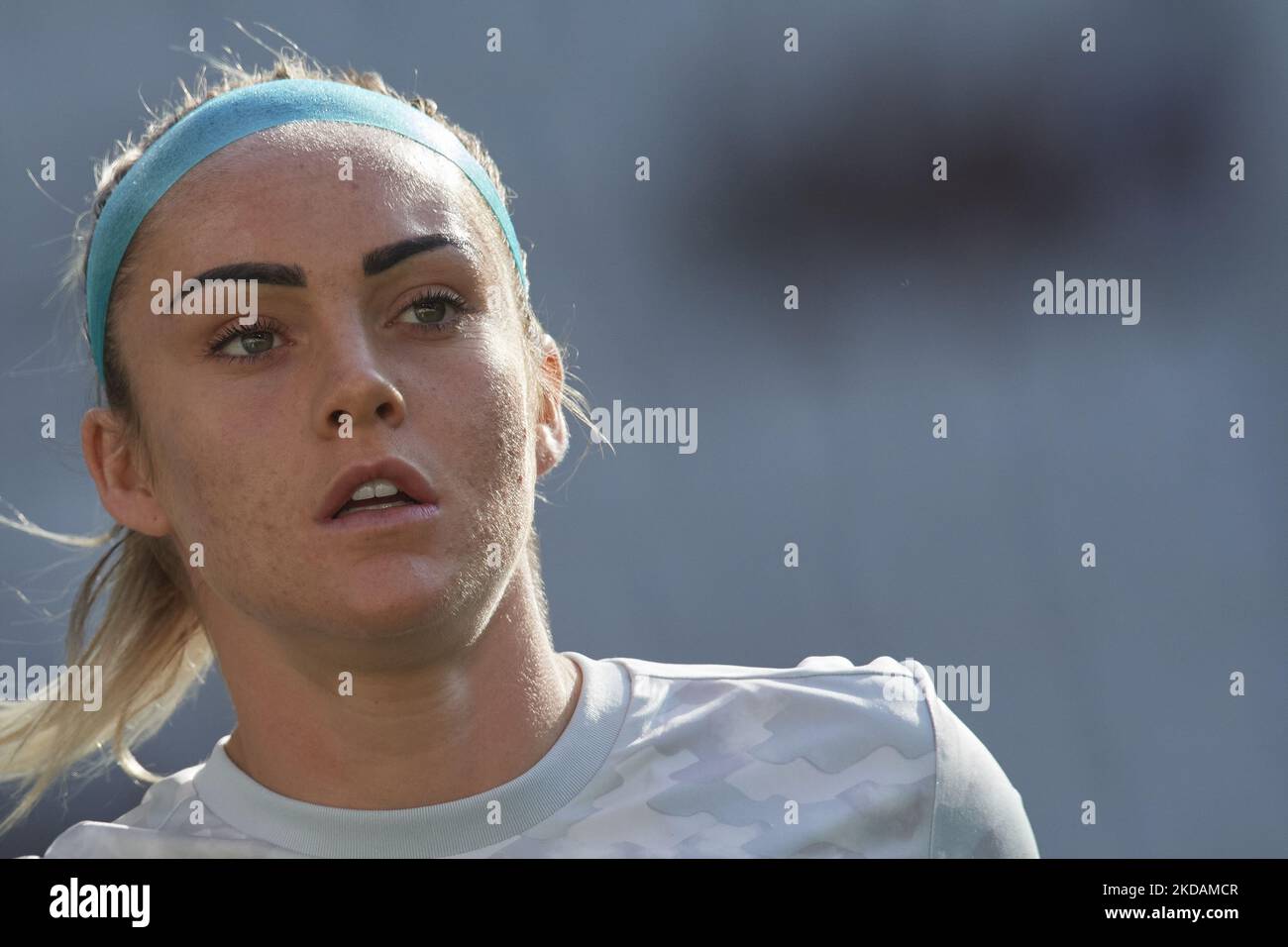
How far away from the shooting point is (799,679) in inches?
89.3

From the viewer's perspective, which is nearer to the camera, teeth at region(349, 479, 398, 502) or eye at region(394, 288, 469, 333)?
teeth at region(349, 479, 398, 502)

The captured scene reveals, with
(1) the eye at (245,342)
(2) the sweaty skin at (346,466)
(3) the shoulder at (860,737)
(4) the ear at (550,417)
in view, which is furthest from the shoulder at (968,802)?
(1) the eye at (245,342)

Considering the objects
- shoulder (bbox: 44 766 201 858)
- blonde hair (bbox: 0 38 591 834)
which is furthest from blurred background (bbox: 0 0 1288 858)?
shoulder (bbox: 44 766 201 858)

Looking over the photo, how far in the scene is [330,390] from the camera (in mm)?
1883

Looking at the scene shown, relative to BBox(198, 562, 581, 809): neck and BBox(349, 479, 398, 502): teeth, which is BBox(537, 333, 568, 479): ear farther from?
BBox(349, 479, 398, 502): teeth

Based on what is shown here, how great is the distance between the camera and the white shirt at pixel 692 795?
2.01 m

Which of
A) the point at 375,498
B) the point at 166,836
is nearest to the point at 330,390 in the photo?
the point at 375,498

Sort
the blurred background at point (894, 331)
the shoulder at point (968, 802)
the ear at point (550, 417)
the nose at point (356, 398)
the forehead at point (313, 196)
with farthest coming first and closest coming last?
the blurred background at point (894, 331)
the ear at point (550, 417)
the shoulder at point (968, 802)
the forehead at point (313, 196)
the nose at point (356, 398)

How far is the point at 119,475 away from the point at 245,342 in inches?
14.7

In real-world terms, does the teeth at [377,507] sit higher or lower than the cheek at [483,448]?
lower

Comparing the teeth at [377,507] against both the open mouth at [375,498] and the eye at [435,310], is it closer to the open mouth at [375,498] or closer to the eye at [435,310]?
the open mouth at [375,498]

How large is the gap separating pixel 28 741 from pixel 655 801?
1.02 metres

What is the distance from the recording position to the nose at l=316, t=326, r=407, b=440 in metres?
1.87

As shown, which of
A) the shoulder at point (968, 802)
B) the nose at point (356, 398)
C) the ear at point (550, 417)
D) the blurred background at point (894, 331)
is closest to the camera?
the nose at point (356, 398)
